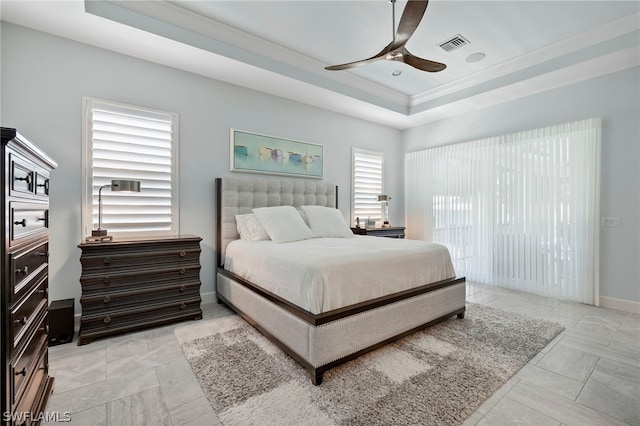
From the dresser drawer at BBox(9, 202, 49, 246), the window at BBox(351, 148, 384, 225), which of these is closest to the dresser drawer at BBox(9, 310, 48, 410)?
the dresser drawer at BBox(9, 202, 49, 246)

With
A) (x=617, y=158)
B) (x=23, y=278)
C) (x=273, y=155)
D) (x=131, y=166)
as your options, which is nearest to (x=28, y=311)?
(x=23, y=278)

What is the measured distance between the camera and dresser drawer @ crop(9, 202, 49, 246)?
1135 millimetres

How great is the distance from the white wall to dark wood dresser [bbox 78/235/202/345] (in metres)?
0.56

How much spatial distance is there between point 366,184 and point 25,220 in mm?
4709

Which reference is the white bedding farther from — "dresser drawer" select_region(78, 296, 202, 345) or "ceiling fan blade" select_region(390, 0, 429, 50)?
"ceiling fan blade" select_region(390, 0, 429, 50)

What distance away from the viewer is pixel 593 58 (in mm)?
3180

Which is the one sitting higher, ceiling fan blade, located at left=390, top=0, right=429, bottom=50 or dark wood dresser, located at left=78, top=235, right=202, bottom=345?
ceiling fan blade, located at left=390, top=0, right=429, bottom=50

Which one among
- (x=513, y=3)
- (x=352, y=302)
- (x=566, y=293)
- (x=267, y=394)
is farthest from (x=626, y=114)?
(x=267, y=394)

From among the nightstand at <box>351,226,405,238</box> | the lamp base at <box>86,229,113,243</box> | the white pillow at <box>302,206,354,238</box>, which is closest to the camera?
the lamp base at <box>86,229,113,243</box>

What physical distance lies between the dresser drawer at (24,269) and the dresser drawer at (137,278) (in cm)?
101

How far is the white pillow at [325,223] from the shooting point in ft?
12.3

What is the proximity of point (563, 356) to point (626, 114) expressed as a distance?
2974 mm

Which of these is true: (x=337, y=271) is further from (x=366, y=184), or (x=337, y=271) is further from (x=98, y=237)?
(x=366, y=184)

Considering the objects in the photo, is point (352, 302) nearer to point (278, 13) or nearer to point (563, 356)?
point (563, 356)
